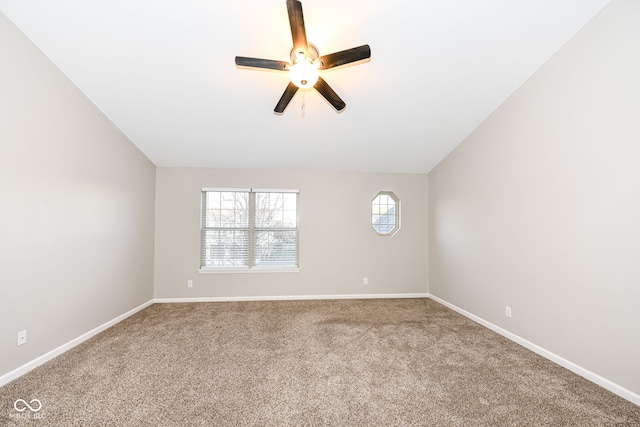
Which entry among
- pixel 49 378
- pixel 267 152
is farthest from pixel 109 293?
pixel 267 152

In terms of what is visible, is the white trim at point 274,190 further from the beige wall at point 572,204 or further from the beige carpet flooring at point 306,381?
the beige wall at point 572,204

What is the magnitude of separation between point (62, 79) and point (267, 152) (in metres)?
2.36

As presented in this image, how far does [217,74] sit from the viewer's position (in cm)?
279

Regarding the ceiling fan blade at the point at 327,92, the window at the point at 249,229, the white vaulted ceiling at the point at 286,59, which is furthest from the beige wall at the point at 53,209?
the ceiling fan blade at the point at 327,92

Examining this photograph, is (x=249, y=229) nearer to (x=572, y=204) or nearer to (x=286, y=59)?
(x=286, y=59)

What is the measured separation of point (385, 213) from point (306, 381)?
3.42m

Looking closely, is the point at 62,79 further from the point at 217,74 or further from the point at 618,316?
the point at 618,316

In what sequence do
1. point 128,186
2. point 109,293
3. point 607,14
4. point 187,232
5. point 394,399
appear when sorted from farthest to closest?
point 187,232, point 128,186, point 109,293, point 607,14, point 394,399

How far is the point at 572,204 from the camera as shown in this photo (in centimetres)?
243

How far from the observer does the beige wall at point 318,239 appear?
4.61m

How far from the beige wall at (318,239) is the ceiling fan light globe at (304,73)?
8.84ft

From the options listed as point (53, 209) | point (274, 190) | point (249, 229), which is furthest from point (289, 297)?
point (53, 209)

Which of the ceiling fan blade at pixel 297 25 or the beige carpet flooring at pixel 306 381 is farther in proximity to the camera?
the beige carpet flooring at pixel 306 381

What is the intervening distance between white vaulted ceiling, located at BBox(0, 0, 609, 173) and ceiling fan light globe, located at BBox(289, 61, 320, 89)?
0.47 meters
